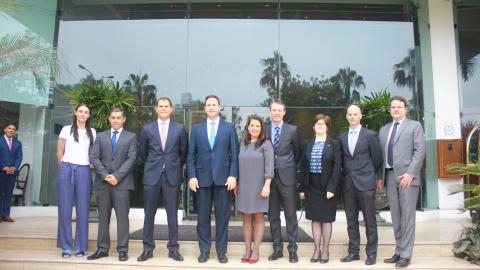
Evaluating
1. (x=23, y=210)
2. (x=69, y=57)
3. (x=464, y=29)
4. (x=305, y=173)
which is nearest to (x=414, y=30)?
(x=464, y=29)

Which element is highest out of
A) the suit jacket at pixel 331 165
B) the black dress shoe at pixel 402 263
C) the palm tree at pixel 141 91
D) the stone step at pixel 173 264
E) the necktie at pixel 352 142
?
the palm tree at pixel 141 91

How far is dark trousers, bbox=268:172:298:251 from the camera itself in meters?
4.53

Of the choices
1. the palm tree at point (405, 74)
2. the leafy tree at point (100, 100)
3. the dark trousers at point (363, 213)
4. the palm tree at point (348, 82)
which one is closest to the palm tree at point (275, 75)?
the palm tree at point (348, 82)

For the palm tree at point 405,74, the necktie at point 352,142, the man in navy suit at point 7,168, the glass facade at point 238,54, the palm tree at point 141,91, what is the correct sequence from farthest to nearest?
the palm tree at point 405,74, the glass facade at point 238,54, the palm tree at point 141,91, the man in navy suit at point 7,168, the necktie at point 352,142

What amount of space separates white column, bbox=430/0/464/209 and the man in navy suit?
24.5ft

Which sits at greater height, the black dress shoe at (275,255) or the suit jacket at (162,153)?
the suit jacket at (162,153)

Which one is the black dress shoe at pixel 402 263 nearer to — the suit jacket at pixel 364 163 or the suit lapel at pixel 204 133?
the suit jacket at pixel 364 163

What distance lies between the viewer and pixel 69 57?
8.58 meters

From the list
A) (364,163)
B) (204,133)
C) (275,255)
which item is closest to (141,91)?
(204,133)

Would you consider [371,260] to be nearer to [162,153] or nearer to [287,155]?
[287,155]

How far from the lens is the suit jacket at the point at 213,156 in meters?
4.46

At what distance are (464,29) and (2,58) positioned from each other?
8246mm

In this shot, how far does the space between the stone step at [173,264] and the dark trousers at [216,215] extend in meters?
0.18

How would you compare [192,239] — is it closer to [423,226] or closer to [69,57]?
[423,226]
